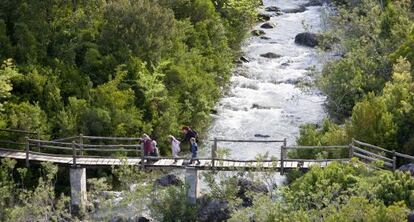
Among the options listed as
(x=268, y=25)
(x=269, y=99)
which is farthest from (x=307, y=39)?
(x=269, y=99)

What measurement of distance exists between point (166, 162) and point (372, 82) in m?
15.6

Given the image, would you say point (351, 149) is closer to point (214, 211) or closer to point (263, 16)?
point (214, 211)

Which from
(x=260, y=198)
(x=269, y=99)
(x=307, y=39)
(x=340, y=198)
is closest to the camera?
(x=260, y=198)

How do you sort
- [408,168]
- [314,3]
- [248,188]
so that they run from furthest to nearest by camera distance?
[314,3] → [248,188] → [408,168]

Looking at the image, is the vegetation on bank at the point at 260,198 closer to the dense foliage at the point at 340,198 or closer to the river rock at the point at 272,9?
the dense foliage at the point at 340,198

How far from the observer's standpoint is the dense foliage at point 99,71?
3662 cm

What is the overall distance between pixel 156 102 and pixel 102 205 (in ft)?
41.6

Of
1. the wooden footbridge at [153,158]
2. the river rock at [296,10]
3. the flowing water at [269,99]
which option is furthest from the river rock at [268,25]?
the wooden footbridge at [153,158]

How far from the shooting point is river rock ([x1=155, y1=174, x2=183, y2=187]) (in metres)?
33.0

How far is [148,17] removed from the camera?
4147 cm

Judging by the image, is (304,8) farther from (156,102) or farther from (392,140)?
(392,140)

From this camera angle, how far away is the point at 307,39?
59.2 m

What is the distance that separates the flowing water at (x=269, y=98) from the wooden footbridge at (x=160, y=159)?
622 centimetres

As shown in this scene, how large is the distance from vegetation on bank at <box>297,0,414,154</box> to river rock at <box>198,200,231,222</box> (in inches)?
293
